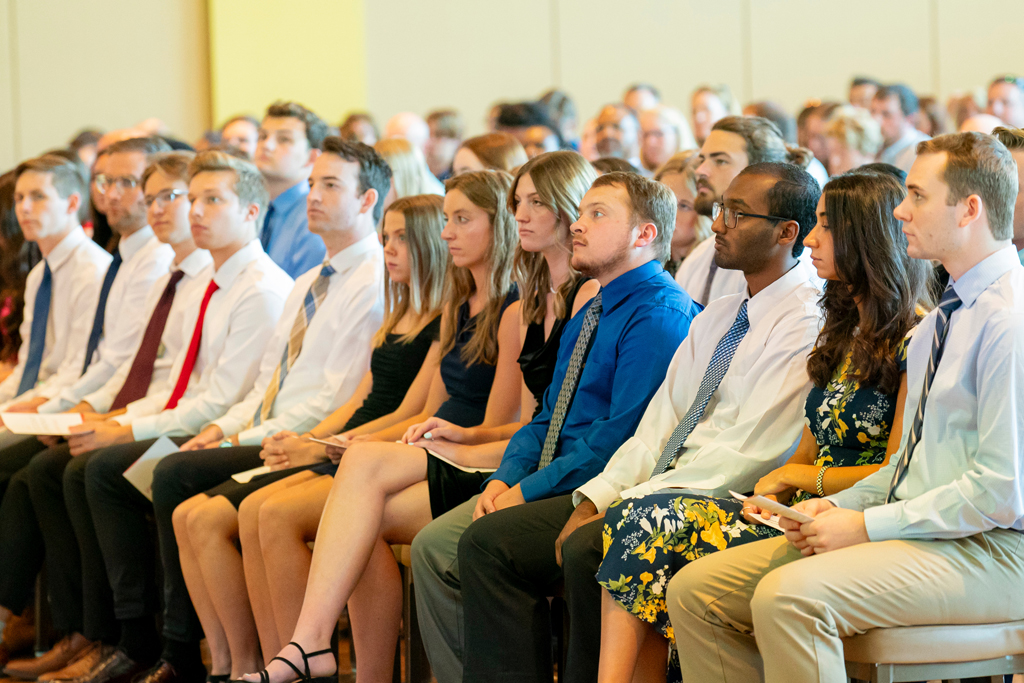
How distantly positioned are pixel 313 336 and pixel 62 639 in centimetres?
124

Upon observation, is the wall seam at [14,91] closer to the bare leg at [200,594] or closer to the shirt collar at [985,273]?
the bare leg at [200,594]

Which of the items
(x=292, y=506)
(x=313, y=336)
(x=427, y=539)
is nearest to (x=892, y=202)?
(x=427, y=539)

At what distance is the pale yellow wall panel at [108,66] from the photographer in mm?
8305

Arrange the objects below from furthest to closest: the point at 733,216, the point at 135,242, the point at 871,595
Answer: the point at 135,242 → the point at 733,216 → the point at 871,595

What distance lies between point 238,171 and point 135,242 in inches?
32.0

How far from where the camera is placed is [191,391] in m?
3.74

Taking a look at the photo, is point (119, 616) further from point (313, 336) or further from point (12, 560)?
point (313, 336)

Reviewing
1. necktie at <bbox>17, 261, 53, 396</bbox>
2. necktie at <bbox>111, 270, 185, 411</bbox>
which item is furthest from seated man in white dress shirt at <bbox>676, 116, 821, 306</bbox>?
necktie at <bbox>17, 261, 53, 396</bbox>

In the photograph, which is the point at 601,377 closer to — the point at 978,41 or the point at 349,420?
the point at 349,420

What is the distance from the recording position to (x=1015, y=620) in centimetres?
180

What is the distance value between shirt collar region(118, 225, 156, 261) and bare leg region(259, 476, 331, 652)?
1.98m

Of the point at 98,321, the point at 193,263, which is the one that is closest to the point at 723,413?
the point at 193,263

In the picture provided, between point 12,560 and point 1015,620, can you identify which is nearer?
point 1015,620

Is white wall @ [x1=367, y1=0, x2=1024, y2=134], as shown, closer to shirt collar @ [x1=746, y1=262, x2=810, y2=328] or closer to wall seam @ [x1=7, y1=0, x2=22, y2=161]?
wall seam @ [x1=7, y1=0, x2=22, y2=161]
